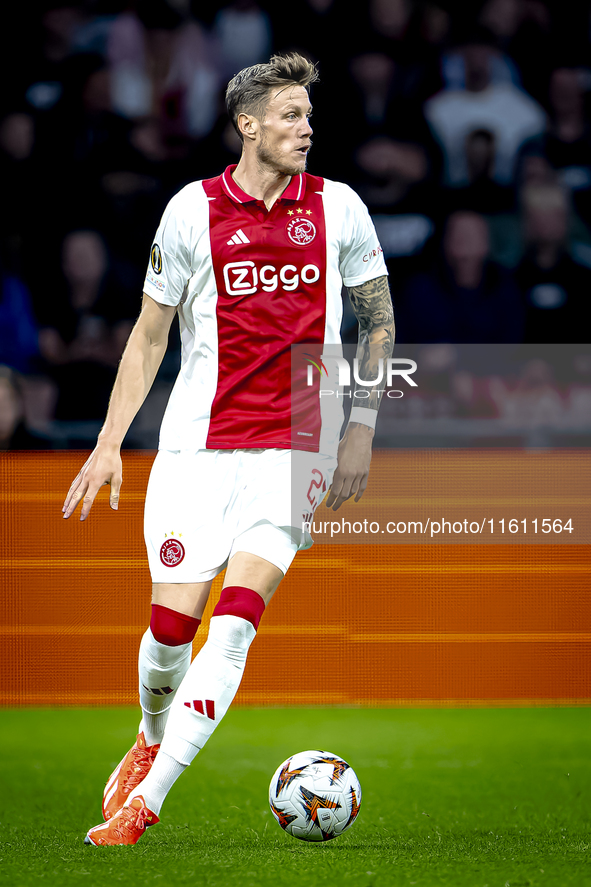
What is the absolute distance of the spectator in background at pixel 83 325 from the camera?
19.9 feet

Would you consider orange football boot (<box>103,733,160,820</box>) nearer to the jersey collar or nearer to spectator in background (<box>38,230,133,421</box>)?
the jersey collar

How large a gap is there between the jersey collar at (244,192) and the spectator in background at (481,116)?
11.8 feet

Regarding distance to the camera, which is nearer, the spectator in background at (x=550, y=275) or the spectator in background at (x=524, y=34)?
the spectator in background at (x=550, y=275)

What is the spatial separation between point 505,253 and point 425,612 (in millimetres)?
2517

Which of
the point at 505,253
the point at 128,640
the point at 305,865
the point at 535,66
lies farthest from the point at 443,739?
the point at 535,66

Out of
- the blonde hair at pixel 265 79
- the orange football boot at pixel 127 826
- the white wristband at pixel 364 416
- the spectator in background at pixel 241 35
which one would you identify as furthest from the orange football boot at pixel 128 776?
the spectator in background at pixel 241 35

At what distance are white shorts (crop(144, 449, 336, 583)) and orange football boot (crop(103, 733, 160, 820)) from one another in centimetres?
63

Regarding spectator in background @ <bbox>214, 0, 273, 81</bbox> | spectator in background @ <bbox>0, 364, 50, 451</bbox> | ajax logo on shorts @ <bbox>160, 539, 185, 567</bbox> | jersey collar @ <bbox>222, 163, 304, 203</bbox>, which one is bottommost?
spectator in background @ <bbox>0, 364, 50, 451</bbox>

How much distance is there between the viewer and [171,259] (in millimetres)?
3342

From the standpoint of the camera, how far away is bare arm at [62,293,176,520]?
3.26 meters

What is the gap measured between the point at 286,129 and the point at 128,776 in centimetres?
210

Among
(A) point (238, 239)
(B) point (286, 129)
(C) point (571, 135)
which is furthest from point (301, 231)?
(C) point (571, 135)

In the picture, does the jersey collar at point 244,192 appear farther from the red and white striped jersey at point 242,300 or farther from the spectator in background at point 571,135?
the spectator in background at point 571,135

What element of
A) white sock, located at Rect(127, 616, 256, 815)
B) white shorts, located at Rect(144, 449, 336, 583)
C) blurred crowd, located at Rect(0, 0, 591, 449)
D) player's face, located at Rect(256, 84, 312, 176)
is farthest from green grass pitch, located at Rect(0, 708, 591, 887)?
blurred crowd, located at Rect(0, 0, 591, 449)
